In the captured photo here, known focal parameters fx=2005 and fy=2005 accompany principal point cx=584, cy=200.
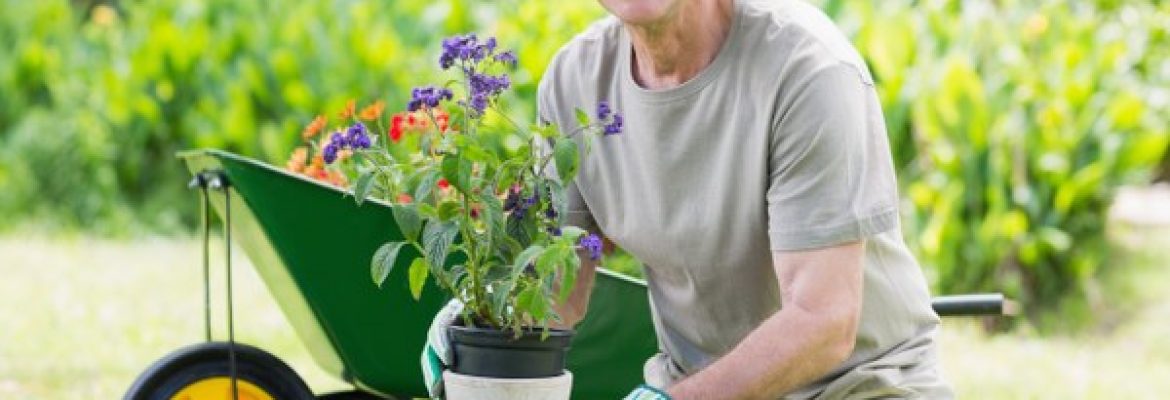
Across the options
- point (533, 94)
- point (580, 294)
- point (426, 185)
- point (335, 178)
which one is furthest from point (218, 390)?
point (533, 94)

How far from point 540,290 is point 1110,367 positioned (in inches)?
128

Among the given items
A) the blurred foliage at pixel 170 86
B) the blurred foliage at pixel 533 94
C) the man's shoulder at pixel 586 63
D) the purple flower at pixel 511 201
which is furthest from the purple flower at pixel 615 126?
the blurred foliage at pixel 170 86

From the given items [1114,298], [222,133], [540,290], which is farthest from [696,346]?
[222,133]

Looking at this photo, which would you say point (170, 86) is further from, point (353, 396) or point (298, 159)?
point (353, 396)

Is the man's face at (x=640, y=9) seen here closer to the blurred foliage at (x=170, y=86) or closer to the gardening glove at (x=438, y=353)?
the gardening glove at (x=438, y=353)

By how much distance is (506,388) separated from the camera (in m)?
1.95

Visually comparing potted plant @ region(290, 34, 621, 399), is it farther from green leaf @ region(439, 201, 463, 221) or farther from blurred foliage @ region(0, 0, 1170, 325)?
blurred foliage @ region(0, 0, 1170, 325)

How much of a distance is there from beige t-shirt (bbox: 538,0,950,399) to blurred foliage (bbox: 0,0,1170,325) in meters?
2.28

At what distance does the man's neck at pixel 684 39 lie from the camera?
223 cm

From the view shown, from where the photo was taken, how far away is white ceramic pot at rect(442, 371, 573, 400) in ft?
6.41

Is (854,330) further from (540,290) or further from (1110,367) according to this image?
(1110,367)

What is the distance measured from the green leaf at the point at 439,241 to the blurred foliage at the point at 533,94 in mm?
2678

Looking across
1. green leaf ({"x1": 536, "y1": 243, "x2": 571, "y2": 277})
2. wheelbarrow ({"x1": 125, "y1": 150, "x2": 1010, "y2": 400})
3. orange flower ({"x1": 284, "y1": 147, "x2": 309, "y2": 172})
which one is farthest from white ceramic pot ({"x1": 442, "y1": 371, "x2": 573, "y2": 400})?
orange flower ({"x1": 284, "y1": 147, "x2": 309, "y2": 172})

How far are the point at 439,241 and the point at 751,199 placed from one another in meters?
0.39
